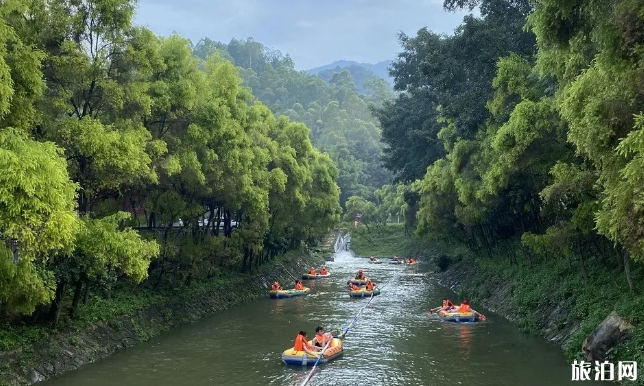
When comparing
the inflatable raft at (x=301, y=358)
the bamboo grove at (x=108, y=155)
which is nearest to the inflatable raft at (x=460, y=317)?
the inflatable raft at (x=301, y=358)

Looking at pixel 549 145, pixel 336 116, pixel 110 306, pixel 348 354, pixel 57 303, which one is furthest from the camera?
pixel 336 116

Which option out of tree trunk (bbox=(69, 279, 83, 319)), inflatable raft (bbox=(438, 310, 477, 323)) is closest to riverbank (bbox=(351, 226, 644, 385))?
inflatable raft (bbox=(438, 310, 477, 323))

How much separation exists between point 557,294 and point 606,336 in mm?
5922

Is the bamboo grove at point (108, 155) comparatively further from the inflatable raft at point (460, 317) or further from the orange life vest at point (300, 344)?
the inflatable raft at point (460, 317)

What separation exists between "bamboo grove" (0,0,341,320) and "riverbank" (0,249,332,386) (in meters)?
0.85

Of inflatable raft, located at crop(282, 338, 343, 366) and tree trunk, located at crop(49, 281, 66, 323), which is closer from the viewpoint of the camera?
tree trunk, located at crop(49, 281, 66, 323)

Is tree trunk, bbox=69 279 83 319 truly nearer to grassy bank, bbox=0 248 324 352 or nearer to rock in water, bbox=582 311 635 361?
grassy bank, bbox=0 248 324 352

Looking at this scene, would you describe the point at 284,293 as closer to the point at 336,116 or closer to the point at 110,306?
the point at 110,306

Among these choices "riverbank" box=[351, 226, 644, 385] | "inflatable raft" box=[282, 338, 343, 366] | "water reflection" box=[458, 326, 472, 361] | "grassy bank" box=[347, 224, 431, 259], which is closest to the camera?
"riverbank" box=[351, 226, 644, 385]

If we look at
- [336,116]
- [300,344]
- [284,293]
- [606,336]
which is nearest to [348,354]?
[300,344]

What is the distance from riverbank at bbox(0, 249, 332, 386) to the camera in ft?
46.8

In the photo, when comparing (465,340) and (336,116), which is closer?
(465,340)

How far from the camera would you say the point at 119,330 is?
61.3ft

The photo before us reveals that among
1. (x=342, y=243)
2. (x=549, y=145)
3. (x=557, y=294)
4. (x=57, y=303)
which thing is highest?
(x=549, y=145)
